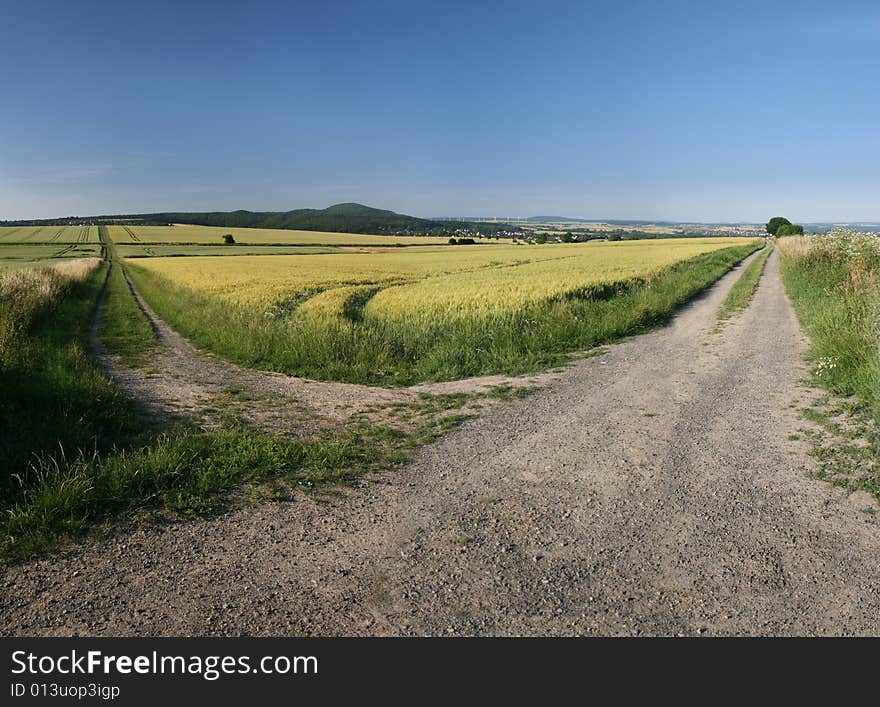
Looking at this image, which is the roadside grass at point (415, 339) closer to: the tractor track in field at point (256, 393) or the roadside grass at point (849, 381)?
the tractor track in field at point (256, 393)

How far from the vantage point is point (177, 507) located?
5.25 m

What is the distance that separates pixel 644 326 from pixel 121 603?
14879 millimetres

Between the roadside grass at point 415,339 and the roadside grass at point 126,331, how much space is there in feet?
3.69

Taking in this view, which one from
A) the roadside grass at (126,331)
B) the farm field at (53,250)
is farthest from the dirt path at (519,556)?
the farm field at (53,250)

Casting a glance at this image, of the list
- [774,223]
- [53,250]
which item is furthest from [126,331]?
[774,223]

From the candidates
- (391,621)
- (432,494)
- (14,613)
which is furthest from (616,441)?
(14,613)

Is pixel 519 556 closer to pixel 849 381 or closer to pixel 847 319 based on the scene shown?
pixel 849 381

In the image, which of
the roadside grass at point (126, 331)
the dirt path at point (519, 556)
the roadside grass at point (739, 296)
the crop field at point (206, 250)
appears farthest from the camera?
the crop field at point (206, 250)

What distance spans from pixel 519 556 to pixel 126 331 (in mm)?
16060

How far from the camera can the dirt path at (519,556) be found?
3760 millimetres

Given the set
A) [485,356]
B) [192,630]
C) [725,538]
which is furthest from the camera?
[485,356]

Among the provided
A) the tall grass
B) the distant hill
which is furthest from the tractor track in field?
the distant hill

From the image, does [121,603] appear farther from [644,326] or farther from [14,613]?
[644,326]

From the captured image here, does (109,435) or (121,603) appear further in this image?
(109,435)
